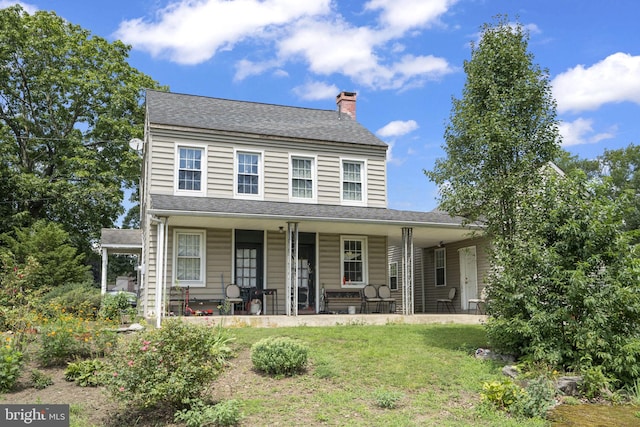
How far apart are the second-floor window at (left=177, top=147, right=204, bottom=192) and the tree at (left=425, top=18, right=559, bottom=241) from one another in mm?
8029

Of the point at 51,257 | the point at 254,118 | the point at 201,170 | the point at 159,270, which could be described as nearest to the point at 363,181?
the point at 254,118

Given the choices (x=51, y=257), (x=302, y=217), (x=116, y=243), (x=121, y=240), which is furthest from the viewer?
(x=51, y=257)

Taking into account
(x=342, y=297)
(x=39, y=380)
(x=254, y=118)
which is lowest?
(x=39, y=380)

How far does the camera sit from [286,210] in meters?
14.9

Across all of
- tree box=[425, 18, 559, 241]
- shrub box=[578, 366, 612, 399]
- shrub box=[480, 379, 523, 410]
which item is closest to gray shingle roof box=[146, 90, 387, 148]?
tree box=[425, 18, 559, 241]

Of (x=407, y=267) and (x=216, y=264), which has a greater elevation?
(x=216, y=264)

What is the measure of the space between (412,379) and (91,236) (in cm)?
2273

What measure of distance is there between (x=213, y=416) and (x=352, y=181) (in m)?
12.4

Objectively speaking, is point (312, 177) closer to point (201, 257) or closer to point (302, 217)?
point (302, 217)

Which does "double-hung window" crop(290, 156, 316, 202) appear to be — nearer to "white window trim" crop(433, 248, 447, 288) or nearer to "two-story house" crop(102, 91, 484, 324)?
"two-story house" crop(102, 91, 484, 324)

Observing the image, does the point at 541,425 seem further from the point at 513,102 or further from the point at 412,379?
the point at 513,102

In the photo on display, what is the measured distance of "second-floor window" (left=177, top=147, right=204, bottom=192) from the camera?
16172 millimetres

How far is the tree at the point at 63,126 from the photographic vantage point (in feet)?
82.2

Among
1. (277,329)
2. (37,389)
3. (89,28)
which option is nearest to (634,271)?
(277,329)
